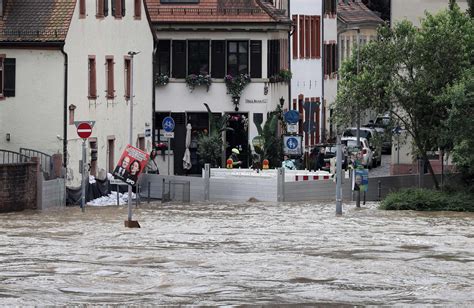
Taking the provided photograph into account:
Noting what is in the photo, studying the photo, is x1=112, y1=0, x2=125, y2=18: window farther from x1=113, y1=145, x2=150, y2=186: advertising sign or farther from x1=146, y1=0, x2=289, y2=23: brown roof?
x1=113, y1=145, x2=150, y2=186: advertising sign

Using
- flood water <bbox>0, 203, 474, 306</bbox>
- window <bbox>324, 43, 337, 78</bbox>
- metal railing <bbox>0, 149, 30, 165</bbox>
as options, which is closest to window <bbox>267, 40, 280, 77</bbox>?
window <bbox>324, 43, 337, 78</bbox>

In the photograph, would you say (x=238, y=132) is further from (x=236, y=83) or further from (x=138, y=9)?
(x=138, y=9)

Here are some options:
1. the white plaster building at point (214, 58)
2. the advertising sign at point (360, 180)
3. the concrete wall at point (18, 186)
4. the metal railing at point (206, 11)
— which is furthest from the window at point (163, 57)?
the concrete wall at point (18, 186)

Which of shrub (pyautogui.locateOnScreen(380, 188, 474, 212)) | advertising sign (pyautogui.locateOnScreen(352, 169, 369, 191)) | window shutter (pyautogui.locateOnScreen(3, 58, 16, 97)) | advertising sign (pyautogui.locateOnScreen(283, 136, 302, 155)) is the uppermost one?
window shutter (pyautogui.locateOnScreen(3, 58, 16, 97))

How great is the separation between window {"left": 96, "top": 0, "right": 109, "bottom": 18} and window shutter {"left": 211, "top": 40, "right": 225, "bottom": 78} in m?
9.46

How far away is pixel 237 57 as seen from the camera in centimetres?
7138

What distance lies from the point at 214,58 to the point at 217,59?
13 centimetres

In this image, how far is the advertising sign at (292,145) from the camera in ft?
207

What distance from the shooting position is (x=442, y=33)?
5612 centimetres

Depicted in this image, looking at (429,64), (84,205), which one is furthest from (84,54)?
(429,64)

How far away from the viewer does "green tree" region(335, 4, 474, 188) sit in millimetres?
56406

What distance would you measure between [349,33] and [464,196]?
4703 cm

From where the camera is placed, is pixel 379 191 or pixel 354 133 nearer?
pixel 379 191

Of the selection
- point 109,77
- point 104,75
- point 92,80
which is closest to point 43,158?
point 92,80
